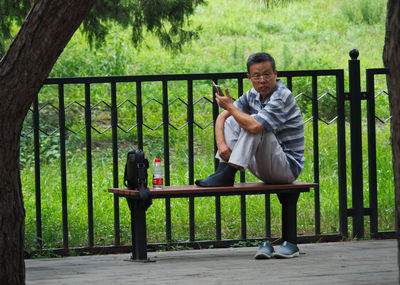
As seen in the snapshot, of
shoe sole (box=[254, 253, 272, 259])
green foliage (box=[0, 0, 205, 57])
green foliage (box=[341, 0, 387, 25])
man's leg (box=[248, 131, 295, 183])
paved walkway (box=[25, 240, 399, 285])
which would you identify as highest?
green foliage (box=[341, 0, 387, 25])

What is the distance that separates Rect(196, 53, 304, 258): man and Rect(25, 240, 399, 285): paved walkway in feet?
1.04

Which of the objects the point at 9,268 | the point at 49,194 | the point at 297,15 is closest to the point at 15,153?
the point at 9,268

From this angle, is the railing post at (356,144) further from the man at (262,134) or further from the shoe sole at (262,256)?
the shoe sole at (262,256)

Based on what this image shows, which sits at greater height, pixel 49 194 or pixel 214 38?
pixel 214 38

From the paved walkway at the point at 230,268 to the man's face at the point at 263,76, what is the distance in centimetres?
118

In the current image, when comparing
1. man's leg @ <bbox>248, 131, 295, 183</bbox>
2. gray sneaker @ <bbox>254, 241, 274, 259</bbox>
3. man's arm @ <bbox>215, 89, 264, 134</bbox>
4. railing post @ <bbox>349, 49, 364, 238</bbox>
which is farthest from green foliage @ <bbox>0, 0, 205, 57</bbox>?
gray sneaker @ <bbox>254, 241, 274, 259</bbox>

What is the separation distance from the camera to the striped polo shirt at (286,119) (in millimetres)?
5164

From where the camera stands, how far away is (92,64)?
13.4 metres

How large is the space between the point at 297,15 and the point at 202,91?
22.8 feet

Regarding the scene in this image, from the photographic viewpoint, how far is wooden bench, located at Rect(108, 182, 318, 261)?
507 cm

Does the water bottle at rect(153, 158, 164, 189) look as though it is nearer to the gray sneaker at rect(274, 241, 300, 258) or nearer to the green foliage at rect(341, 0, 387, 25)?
the gray sneaker at rect(274, 241, 300, 258)

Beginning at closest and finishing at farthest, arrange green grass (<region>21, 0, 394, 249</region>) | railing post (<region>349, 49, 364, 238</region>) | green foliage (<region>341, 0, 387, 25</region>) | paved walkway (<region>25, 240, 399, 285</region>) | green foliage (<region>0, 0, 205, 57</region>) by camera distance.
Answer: paved walkway (<region>25, 240, 399, 285</region>) < railing post (<region>349, 49, 364, 238</region>) < green foliage (<region>0, 0, 205, 57</region>) < green grass (<region>21, 0, 394, 249</region>) < green foliage (<region>341, 0, 387, 25</region>)

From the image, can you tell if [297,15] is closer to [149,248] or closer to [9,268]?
[149,248]

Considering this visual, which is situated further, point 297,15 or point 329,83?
point 297,15
